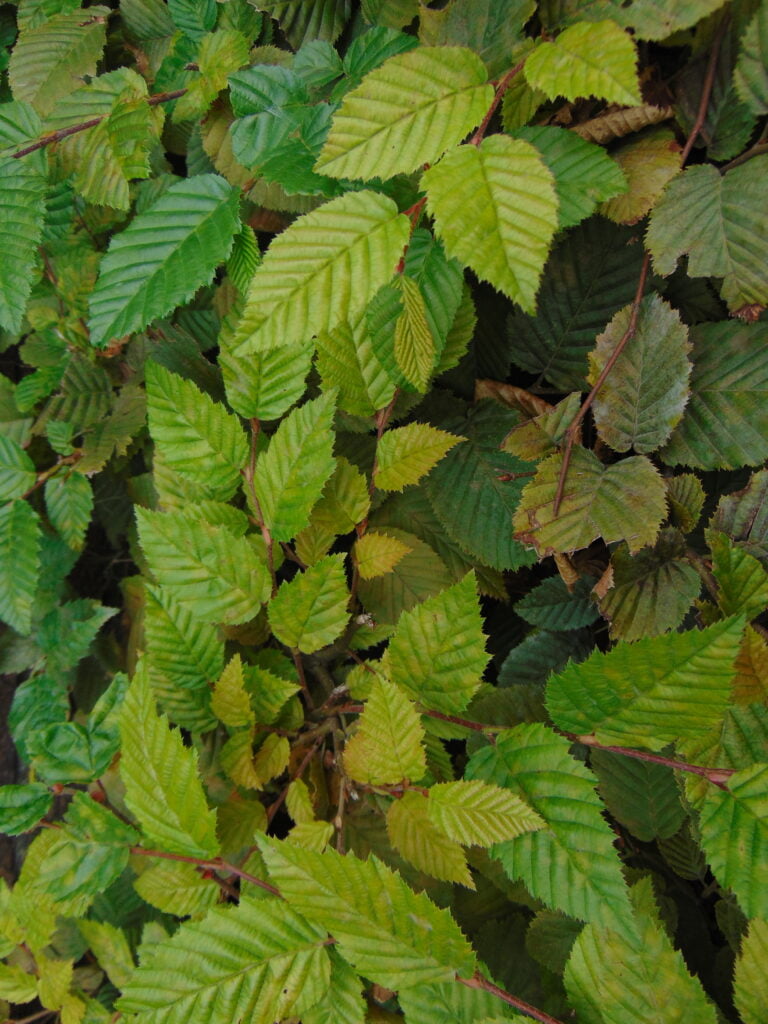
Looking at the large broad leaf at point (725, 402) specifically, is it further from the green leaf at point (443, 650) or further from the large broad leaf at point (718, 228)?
the green leaf at point (443, 650)

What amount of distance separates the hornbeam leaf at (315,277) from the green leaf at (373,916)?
0.56 metres

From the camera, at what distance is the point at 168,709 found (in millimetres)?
1014

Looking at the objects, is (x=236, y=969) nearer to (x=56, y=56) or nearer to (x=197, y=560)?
(x=197, y=560)

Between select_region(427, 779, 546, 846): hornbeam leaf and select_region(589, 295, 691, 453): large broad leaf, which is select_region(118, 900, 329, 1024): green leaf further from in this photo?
select_region(589, 295, 691, 453): large broad leaf

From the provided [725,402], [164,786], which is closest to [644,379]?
[725,402]

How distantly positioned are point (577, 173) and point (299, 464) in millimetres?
466

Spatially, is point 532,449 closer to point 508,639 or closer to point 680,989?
point 508,639

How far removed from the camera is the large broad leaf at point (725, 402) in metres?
0.79

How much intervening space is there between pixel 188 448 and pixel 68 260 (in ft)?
1.63

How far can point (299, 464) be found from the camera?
0.92 meters

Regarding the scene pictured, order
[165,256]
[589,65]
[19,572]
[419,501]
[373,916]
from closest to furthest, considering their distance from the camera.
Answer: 1. [589,65]
2. [373,916]
3. [165,256]
4. [419,501]
5. [19,572]

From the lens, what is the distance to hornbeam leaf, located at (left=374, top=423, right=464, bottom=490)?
94 centimetres

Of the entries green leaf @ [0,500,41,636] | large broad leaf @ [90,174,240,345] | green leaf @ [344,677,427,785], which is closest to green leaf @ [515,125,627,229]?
large broad leaf @ [90,174,240,345]

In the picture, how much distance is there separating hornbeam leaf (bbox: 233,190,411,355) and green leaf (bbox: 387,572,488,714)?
0.33 m
